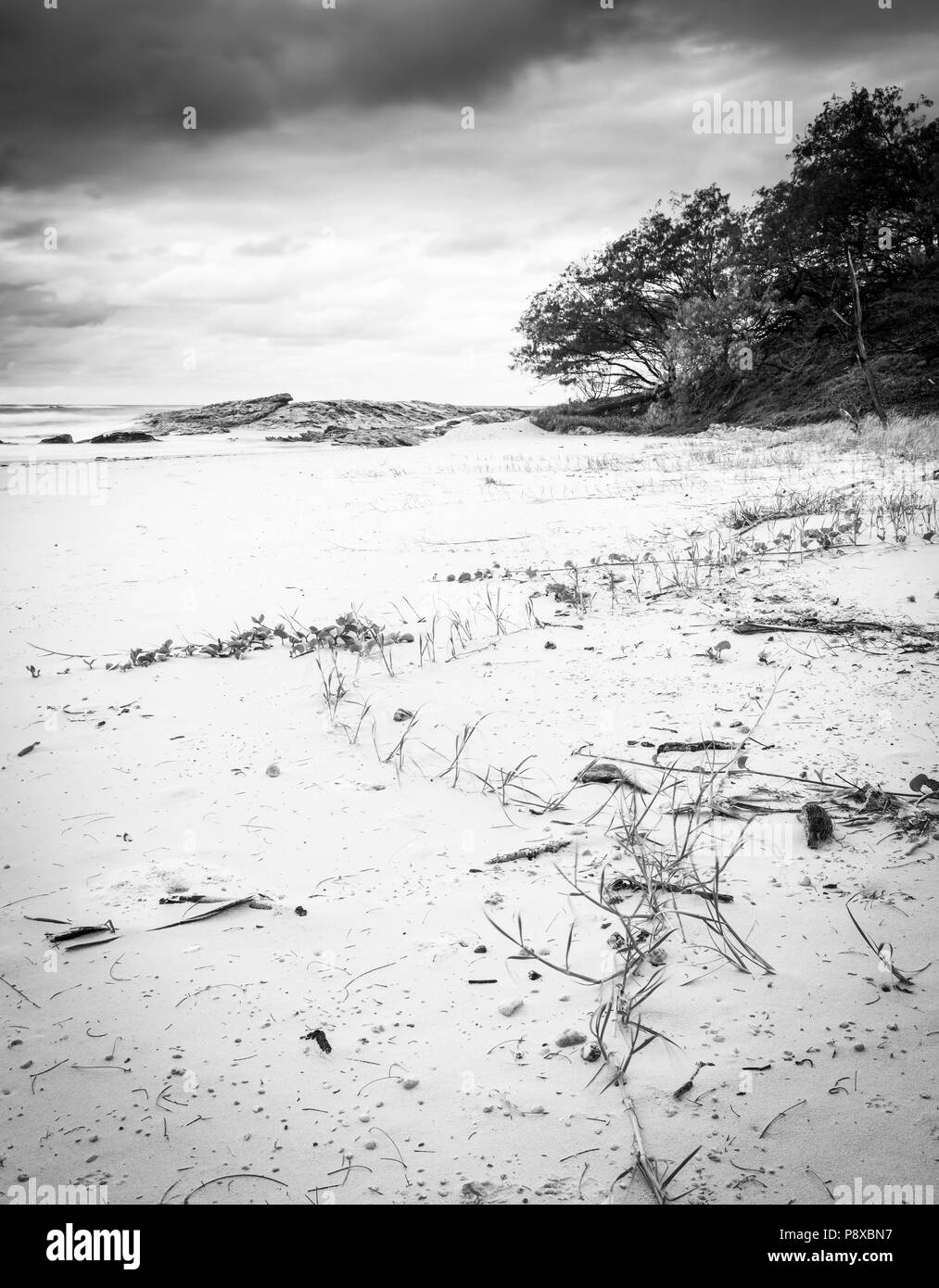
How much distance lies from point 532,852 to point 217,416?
3111 cm

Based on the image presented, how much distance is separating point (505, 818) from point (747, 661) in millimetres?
1573

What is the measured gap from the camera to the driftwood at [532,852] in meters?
2.32

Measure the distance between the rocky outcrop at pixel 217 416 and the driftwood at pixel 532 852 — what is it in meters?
27.2

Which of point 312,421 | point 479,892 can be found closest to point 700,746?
point 479,892

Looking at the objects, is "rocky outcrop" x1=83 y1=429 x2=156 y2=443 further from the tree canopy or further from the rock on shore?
the tree canopy

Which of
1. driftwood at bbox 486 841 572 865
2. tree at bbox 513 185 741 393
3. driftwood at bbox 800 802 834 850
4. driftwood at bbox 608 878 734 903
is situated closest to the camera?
driftwood at bbox 608 878 734 903

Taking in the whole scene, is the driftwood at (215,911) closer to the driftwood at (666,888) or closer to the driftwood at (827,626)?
the driftwood at (666,888)

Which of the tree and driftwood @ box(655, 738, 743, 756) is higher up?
the tree

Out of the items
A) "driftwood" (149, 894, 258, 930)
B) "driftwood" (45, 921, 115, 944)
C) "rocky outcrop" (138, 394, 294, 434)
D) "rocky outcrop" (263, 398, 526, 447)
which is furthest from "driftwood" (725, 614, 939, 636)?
"rocky outcrop" (138, 394, 294, 434)

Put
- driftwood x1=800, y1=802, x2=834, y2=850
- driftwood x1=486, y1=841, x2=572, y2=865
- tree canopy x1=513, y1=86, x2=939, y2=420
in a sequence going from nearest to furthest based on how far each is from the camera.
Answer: driftwood x1=800, y1=802, x2=834, y2=850, driftwood x1=486, y1=841, x2=572, y2=865, tree canopy x1=513, y1=86, x2=939, y2=420

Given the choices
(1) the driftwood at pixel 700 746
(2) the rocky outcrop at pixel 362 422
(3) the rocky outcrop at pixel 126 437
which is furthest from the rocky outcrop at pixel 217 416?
(1) the driftwood at pixel 700 746

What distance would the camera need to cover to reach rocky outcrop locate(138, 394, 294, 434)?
27769 millimetres

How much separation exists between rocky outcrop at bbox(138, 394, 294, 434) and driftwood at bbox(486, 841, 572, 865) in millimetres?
27237
